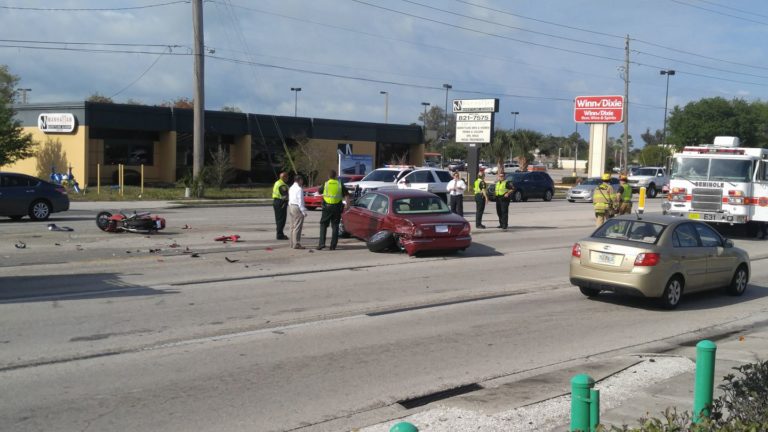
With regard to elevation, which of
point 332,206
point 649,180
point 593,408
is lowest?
point 593,408

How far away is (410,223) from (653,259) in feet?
20.1

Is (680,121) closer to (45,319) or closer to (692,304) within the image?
(692,304)

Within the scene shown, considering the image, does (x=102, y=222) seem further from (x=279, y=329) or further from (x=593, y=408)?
(x=593, y=408)

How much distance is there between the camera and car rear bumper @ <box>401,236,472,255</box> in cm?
1585

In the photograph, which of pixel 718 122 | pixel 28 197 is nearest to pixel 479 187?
pixel 28 197

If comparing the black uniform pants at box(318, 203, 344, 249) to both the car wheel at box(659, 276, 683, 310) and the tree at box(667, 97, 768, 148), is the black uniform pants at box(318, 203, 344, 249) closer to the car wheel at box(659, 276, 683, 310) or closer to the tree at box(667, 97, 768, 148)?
the car wheel at box(659, 276, 683, 310)

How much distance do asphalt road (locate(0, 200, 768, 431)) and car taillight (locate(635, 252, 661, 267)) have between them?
761mm

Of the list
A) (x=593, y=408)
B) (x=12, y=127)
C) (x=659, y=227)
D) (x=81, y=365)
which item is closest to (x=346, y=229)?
(x=659, y=227)

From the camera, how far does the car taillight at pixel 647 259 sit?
10.9m

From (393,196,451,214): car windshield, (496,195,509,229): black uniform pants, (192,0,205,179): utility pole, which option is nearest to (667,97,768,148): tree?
(192,0,205,179): utility pole

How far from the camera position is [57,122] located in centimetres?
4259

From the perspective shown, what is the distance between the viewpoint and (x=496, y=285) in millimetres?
13062

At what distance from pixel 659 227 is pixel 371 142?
151 feet

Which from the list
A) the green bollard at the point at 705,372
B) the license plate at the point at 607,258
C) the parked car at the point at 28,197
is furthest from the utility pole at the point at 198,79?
the green bollard at the point at 705,372
